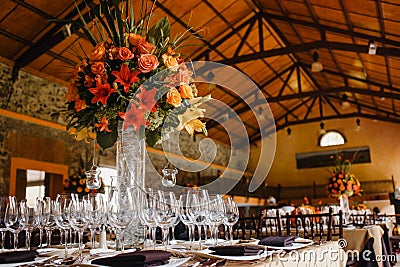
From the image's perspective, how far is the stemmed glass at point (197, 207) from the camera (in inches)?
70.5

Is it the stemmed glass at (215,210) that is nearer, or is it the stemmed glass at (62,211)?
the stemmed glass at (62,211)

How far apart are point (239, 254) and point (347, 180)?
5.20 m

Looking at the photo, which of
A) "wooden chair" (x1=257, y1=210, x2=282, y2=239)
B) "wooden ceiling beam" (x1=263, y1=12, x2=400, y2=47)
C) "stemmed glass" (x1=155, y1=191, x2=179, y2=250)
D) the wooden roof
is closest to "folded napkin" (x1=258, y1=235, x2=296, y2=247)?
"stemmed glass" (x1=155, y1=191, x2=179, y2=250)

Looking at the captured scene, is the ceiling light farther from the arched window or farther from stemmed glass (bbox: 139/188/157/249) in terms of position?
the arched window

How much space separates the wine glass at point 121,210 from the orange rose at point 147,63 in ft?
1.67

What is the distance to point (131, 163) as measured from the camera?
1.78 metres

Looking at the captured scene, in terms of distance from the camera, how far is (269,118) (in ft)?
51.3

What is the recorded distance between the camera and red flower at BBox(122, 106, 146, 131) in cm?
175

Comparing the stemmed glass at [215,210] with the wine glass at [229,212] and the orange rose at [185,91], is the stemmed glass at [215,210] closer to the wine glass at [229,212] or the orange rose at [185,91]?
the wine glass at [229,212]

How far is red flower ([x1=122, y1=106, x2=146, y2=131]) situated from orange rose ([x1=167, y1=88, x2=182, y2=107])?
12 cm

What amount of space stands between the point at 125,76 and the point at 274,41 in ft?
33.6

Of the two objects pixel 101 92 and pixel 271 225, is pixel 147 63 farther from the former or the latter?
pixel 271 225

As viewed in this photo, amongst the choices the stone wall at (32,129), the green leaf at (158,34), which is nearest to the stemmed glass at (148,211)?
the green leaf at (158,34)

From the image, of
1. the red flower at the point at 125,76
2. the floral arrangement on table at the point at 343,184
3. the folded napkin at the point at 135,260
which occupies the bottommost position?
the folded napkin at the point at 135,260
